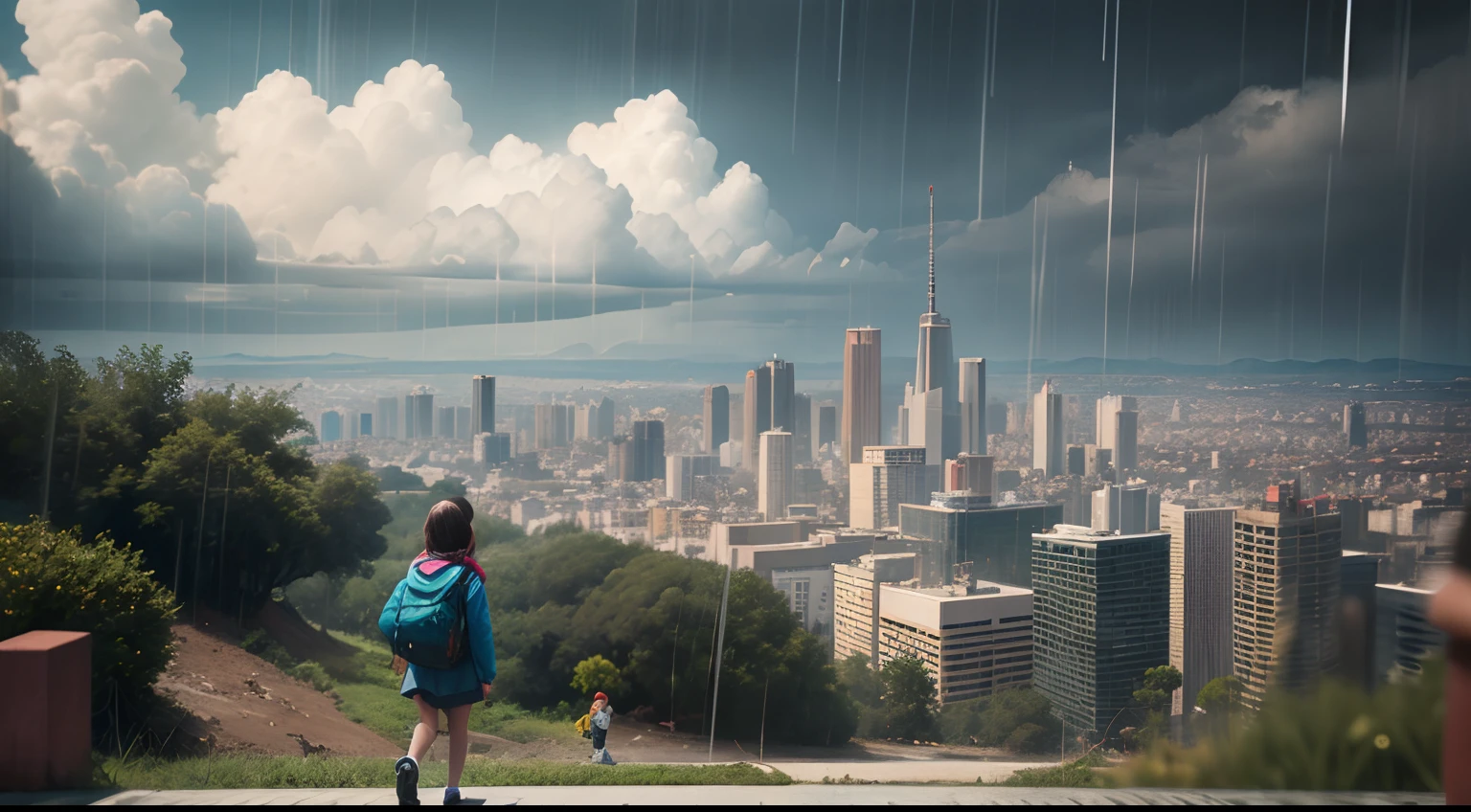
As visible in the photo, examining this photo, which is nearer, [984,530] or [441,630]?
[441,630]

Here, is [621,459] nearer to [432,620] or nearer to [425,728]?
[425,728]

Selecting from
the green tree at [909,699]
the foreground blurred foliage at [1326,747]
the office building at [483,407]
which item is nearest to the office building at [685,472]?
the office building at [483,407]

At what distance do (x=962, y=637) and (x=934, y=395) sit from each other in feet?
53.8

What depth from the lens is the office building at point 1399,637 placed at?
450cm

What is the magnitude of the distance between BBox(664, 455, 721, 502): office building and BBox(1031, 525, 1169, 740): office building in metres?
12.9

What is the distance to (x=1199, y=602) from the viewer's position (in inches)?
936

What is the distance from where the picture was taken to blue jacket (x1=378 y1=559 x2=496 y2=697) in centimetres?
297

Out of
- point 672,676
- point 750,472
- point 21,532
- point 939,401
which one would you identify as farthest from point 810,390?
point 21,532

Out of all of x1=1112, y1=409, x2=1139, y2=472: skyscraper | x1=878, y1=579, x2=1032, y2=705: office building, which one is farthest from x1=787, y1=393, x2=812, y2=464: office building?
x1=1112, y1=409, x2=1139, y2=472: skyscraper

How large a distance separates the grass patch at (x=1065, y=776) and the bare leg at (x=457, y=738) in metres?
3.61

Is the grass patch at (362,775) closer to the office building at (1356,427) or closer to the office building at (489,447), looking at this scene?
the office building at (489,447)

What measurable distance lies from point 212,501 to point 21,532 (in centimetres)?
835

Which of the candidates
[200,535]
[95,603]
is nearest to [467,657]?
[95,603]

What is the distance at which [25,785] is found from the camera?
124 inches
